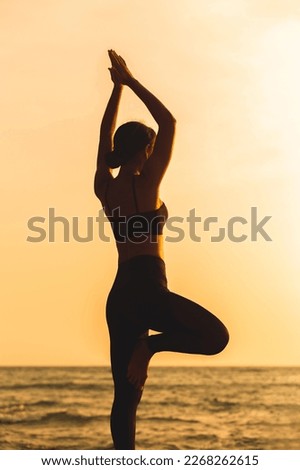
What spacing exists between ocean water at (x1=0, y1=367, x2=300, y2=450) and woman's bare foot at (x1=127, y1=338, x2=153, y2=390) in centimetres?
618

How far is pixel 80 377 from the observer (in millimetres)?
17422

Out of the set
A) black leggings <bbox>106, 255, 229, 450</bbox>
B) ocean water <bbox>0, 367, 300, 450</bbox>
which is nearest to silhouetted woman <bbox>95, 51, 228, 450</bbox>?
black leggings <bbox>106, 255, 229, 450</bbox>

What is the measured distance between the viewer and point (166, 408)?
13.8 meters

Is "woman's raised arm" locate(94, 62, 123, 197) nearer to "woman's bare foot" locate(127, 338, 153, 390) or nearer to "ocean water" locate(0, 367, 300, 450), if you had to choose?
"woman's bare foot" locate(127, 338, 153, 390)

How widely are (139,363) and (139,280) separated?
32cm

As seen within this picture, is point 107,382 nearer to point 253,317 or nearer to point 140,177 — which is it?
point 253,317

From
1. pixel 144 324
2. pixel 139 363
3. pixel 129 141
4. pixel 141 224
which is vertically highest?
pixel 129 141

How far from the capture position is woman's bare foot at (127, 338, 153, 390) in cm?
332

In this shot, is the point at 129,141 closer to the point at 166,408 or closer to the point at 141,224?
the point at 141,224

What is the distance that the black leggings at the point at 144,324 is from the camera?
10.5 feet

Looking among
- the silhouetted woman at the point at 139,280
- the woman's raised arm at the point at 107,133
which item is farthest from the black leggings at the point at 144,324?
the woman's raised arm at the point at 107,133

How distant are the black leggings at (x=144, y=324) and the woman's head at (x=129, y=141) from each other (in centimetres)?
43

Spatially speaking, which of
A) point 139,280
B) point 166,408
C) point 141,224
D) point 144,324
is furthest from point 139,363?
point 166,408

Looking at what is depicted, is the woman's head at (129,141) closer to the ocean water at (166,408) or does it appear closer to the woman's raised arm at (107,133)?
the woman's raised arm at (107,133)
